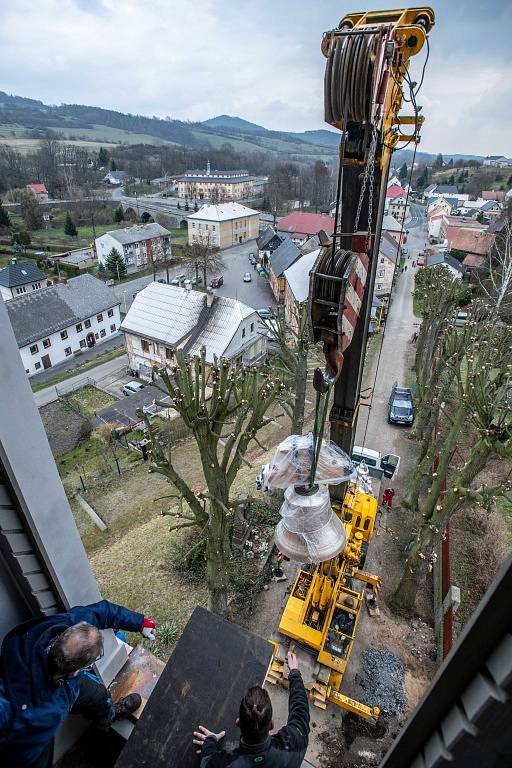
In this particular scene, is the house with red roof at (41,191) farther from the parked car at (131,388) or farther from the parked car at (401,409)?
the parked car at (401,409)

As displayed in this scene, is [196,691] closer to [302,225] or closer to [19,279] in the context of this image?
[19,279]

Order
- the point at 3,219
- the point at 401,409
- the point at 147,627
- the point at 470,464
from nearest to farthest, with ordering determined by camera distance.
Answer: the point at 147,627, the point at 470,464, the point at 401,409, the point at 3,219

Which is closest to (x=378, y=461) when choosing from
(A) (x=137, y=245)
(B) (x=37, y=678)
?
(B) (x=37, y=678)

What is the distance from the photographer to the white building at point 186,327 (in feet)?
81.1

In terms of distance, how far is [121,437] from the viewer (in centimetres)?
2033

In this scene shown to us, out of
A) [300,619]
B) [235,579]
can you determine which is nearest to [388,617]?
[300,619]

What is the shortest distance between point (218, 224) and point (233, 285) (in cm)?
1608

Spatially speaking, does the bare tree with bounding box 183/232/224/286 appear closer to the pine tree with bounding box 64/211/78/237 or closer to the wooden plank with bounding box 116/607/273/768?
the pine tree with bounding box 64/211/78/237

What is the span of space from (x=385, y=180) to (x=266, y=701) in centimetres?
646

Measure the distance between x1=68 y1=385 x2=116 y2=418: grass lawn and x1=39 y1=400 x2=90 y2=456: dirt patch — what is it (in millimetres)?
587

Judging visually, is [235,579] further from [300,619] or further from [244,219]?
[244,219]

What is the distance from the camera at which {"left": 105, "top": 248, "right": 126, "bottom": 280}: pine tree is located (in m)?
45.0

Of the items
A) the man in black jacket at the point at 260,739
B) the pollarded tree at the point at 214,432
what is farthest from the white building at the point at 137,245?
the man in black jacket at the point at 260,739

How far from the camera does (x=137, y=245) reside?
4834 centimetres
